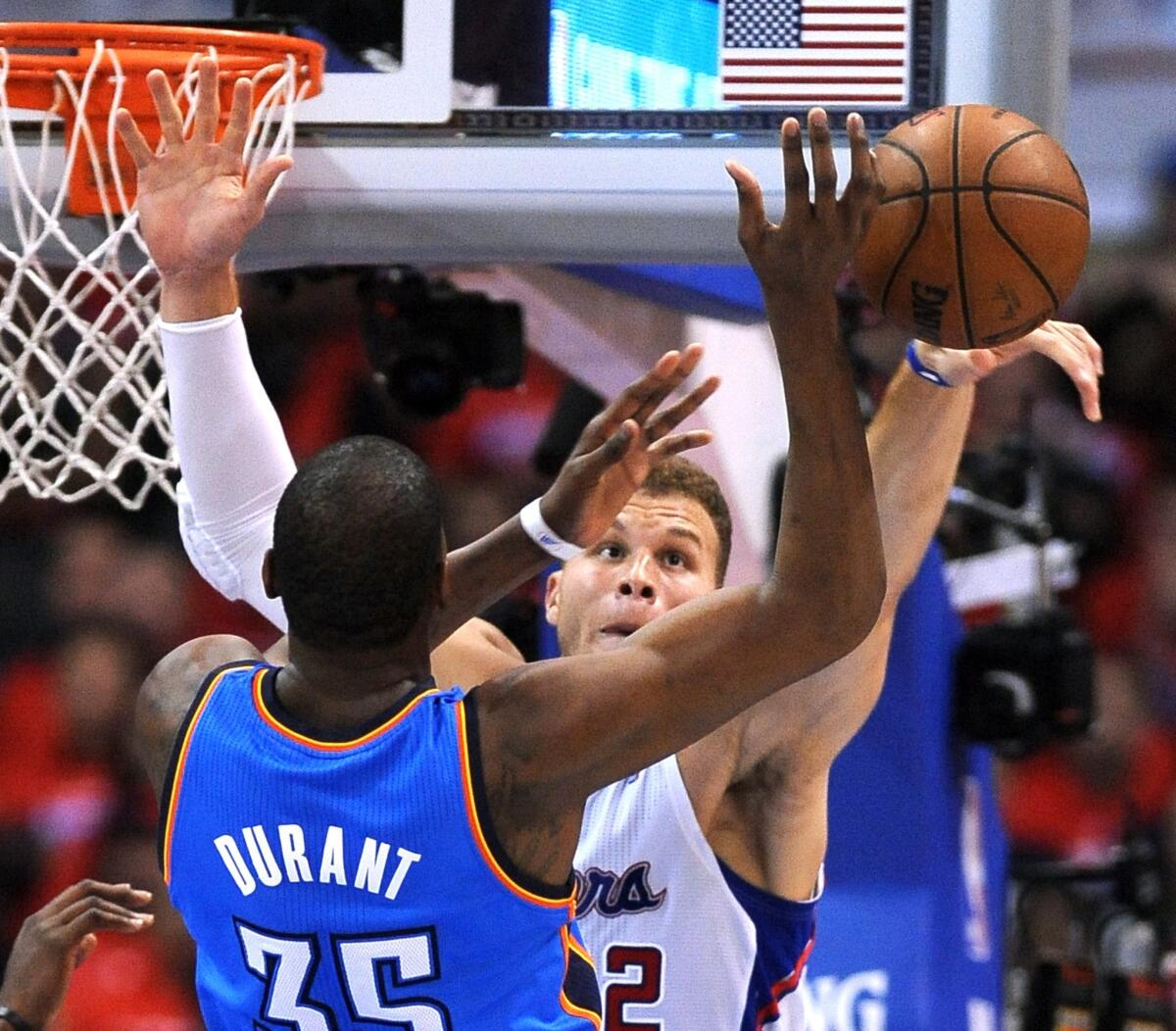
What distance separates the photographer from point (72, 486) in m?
6.25

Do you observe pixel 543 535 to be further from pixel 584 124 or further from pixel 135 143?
pixel 584 124

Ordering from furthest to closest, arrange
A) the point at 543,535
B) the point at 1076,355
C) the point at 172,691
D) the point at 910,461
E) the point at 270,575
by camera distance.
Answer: the point at 910,461 < the point at 1076,355 < the point at 543,535 < the point at 172,691 < the point at 270,575

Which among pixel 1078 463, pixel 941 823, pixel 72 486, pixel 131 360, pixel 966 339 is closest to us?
pixel 966 339

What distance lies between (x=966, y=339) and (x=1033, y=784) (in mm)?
5381

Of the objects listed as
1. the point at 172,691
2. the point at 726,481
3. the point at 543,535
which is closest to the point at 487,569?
the point at 543,535

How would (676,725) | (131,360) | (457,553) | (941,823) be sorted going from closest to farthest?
(676,725), (457,553), (131,360), (941,823)

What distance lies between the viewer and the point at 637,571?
2986 mm

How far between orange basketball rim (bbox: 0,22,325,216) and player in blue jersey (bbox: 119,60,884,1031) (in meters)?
1.09

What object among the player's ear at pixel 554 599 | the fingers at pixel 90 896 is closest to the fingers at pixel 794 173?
the player's ear at pixel 554 599

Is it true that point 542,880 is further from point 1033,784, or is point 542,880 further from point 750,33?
point 1033,784

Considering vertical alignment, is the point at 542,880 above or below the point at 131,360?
below

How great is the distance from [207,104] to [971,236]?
98 centimetres

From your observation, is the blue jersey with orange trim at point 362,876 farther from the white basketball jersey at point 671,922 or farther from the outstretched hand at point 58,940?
the outstretched hand at point 58,940

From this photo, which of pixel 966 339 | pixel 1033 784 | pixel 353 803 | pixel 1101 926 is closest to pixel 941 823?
pixel 1101 926
